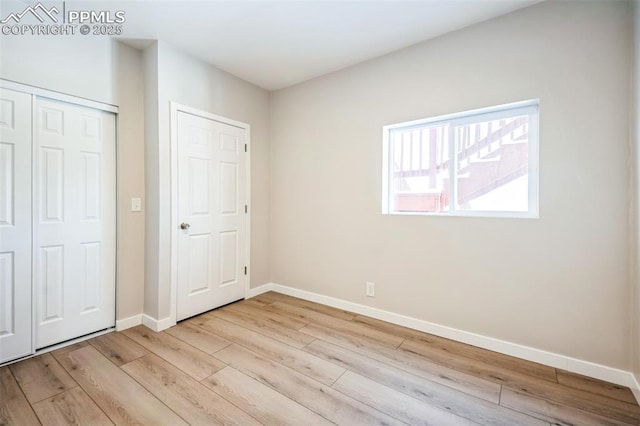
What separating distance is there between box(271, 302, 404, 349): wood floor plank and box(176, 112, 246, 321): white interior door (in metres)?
0.72

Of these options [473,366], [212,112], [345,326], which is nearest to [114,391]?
[345,326]

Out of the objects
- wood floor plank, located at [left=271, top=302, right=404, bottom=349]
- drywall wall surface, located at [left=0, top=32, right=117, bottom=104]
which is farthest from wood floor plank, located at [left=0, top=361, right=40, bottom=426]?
drywall wall surface, located at [left=0, top=32, right=117, bottom=104]

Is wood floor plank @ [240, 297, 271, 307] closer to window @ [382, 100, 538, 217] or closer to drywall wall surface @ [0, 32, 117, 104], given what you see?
window @ [382, 100, 538, 217]

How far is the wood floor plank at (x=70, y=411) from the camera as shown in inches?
57.3

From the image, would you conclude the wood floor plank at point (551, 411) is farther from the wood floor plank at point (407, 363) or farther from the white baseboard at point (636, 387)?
the white baseboard at point (636, 387)

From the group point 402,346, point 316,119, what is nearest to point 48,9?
point 316,119

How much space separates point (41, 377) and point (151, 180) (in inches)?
63.2

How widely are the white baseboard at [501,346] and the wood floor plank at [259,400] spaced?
1384mm

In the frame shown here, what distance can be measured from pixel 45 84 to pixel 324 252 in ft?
9.16

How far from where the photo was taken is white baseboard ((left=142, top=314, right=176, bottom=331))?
2.49 metres

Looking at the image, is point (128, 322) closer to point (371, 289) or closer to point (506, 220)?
point (371, 289)

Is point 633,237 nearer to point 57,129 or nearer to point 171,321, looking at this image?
point 171,321

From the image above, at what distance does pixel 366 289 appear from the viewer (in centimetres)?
286

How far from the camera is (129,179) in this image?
2543 millimetres
